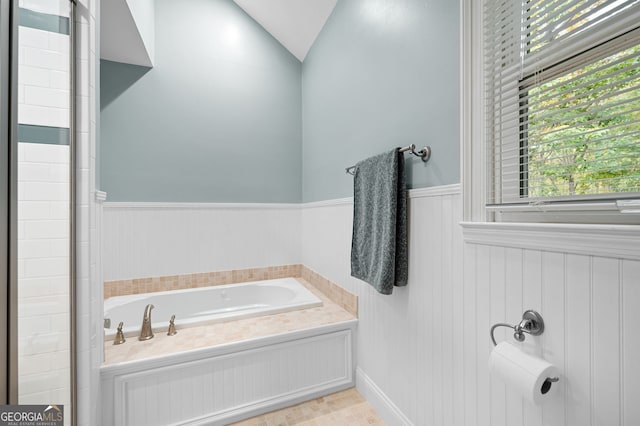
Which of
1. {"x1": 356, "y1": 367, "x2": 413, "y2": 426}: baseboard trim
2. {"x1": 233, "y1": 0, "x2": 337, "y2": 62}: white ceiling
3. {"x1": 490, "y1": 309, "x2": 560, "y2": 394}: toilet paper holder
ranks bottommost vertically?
{"x1": 356, "y1": 367, "x2": 413, "y2": 426}: baseboard trim

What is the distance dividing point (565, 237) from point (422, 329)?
723 millimetres

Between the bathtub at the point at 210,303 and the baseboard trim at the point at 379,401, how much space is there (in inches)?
22.4

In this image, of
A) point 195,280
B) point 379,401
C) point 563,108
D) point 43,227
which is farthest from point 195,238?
point 563,108

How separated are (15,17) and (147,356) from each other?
58.1 inches

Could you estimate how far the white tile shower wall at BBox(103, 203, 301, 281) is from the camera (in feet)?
7.39

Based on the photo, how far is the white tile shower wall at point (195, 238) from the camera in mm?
2252

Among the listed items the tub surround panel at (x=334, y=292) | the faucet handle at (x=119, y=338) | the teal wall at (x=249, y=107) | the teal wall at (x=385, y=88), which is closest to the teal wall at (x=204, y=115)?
the teal wall at (x=249, y=107)

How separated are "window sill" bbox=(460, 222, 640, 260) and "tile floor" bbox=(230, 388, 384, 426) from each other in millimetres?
1223

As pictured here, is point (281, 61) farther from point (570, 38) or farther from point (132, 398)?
point (132, 398)

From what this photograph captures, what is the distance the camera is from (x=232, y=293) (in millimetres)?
2471

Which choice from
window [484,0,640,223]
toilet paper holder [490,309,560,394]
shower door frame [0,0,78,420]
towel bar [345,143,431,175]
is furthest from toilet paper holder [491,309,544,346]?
shower door frame [0,0,78,420]

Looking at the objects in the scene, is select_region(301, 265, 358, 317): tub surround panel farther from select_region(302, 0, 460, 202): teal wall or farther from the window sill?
the window sill

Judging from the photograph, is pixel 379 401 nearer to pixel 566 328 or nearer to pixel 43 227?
pixel 566 328

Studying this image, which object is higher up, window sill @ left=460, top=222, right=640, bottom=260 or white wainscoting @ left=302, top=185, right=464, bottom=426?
window sill @ left=460, top=222, right=640, bottom=260
